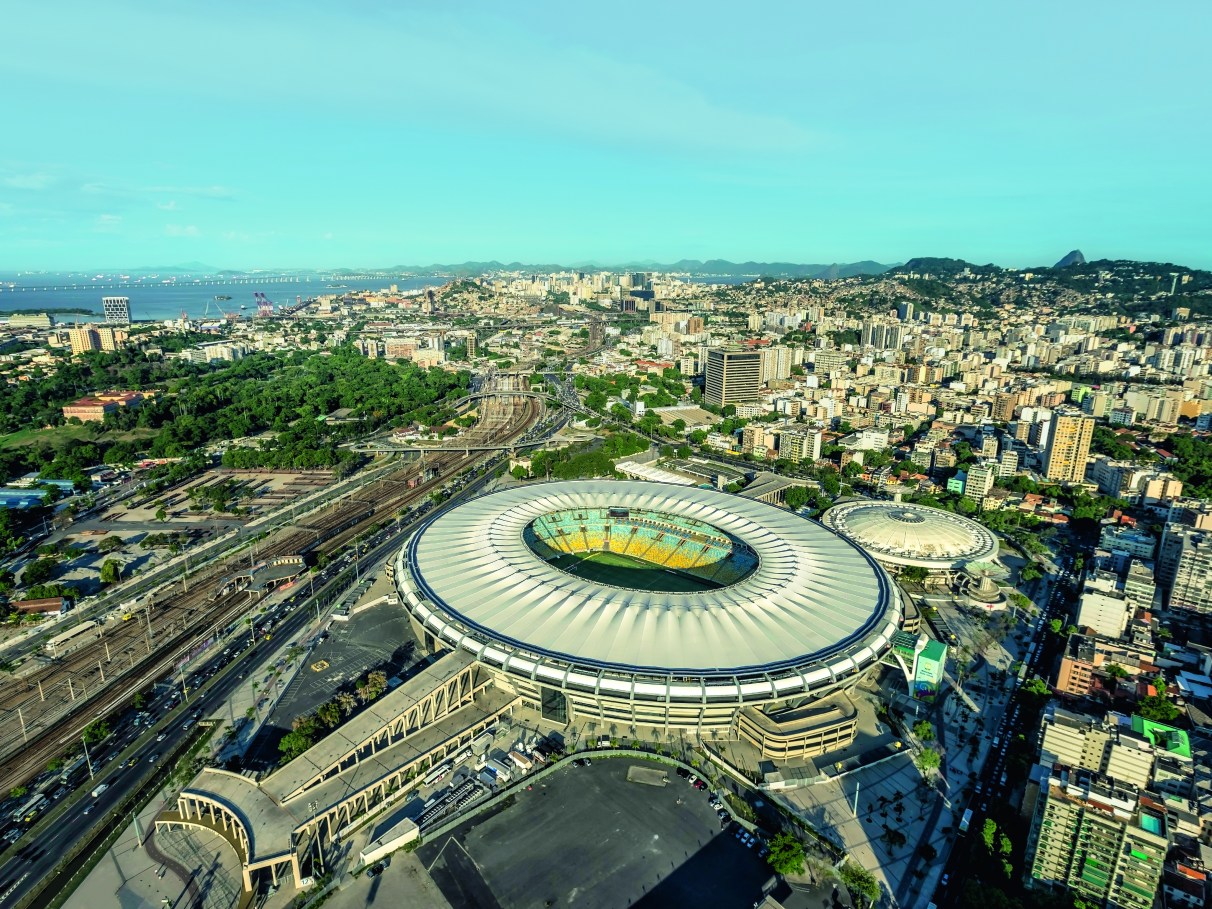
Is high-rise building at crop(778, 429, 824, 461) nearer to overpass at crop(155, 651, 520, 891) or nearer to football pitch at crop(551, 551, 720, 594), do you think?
football pitch at crop(551, 551, 720, 594)

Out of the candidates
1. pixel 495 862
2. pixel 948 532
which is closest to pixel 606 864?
pixel 495 862

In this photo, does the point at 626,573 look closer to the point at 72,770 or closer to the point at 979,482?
the point at 72,770

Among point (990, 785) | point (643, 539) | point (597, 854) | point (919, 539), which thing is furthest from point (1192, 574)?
point (597, 854)

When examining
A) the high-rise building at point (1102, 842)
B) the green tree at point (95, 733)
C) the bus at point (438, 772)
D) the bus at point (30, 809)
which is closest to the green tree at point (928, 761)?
the high-rise building at point (1102, 842)

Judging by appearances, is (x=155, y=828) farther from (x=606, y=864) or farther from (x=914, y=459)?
(x=914, y=459)

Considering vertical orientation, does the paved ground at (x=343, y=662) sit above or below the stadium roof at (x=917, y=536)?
below

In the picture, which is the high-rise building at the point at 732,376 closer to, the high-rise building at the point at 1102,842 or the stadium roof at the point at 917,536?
the stadium roof at the point at 917,536
